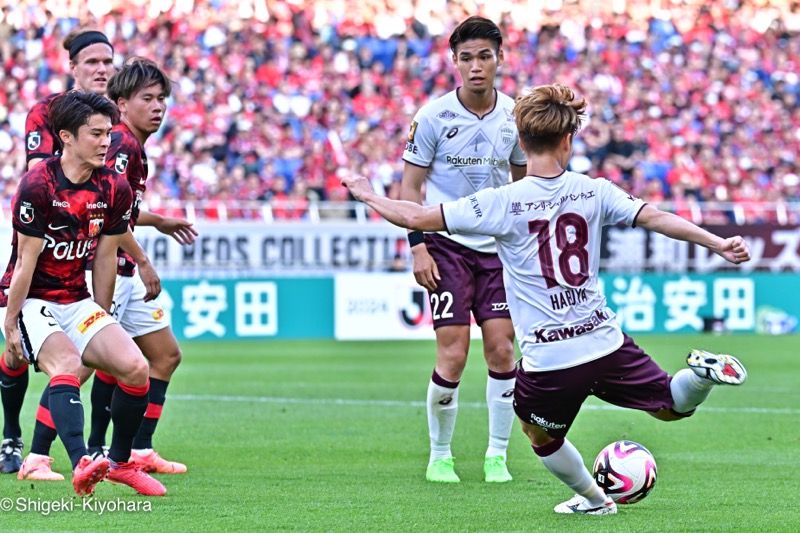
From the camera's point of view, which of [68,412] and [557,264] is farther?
[68,412]

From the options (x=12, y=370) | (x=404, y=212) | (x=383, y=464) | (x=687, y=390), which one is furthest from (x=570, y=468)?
(x=12, y=370)

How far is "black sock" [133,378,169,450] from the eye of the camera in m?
7.55

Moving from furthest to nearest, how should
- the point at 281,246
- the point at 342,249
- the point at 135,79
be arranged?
the point at 342,249 < the point at 281,246 < the point at 135,79

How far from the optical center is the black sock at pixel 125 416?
6602 mm

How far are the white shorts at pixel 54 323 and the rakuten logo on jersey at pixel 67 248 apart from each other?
0.24 m

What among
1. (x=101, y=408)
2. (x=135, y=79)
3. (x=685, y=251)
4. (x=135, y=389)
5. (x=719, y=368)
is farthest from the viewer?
(x=685, y=251)

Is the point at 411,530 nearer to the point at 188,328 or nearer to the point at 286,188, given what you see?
the point at 188,328

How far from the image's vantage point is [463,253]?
745 centimetres

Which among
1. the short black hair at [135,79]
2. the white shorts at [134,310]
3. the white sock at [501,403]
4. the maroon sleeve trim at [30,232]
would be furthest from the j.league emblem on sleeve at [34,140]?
the white sock at [501,403]

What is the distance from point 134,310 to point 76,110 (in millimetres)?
1577

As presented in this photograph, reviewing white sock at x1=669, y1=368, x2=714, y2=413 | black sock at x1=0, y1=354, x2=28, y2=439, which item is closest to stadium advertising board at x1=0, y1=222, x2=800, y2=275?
black sock at x1=0, y1=354, x2=28, y2=439

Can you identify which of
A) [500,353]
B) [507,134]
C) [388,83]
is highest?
[388,83]

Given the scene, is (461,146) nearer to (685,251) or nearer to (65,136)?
(65,136)

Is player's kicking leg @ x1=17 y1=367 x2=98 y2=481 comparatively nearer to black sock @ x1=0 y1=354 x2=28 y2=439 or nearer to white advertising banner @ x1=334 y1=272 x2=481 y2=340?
black sock @ x1=0 y1=354 x2=28 y2=439
